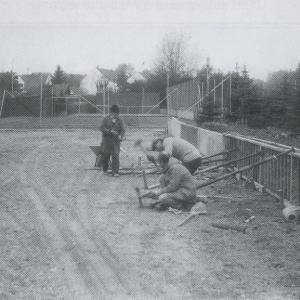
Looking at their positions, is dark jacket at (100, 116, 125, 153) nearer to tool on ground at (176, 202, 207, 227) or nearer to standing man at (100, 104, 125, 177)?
standing man at (100, 104, 125, 177)

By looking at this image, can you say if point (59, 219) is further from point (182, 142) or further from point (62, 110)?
point (62, 110)

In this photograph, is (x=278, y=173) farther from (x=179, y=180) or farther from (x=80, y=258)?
(x=80, y=258)

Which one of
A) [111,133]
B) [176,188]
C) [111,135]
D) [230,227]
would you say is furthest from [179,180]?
[111,135]

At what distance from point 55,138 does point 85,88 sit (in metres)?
72.7

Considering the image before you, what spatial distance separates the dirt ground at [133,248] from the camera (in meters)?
5.75

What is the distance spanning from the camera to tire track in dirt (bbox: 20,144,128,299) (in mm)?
5727

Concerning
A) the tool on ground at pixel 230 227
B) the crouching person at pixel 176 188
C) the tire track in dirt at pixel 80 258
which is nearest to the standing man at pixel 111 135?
the tire track in dirt at pixel 80 258

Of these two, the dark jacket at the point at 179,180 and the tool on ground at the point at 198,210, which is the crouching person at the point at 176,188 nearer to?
the dark jacket at the point at 179,180

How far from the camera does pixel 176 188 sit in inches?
390

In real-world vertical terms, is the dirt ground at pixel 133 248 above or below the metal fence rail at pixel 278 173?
below

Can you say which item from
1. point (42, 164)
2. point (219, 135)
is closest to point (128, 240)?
point (219, 135)

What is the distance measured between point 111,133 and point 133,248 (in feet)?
27.2

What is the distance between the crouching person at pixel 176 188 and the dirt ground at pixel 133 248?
31 cm

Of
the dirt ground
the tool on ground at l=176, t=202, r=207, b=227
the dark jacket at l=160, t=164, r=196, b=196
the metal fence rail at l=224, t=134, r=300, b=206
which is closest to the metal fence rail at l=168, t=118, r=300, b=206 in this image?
the metal fence rail at l=224, t=134, r=300, b=206
